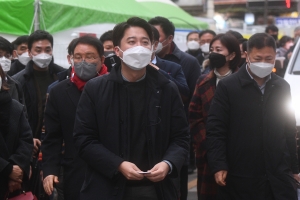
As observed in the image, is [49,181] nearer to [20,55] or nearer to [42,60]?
[42,60]

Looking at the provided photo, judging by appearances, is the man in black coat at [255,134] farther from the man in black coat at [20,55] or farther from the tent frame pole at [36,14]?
the tent frame pole at [36,14]

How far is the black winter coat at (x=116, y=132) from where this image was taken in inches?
162

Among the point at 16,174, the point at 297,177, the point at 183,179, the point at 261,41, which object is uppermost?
the point at 261,41

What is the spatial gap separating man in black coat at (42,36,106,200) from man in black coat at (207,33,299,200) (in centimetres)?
108

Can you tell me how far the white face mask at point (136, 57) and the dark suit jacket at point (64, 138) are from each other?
1.18 m

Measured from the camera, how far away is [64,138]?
207 inches

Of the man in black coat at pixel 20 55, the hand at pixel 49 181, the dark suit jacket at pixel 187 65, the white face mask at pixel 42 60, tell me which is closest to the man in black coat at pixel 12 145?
the hand at pixel 49 181

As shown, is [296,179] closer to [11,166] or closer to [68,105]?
[68,105]

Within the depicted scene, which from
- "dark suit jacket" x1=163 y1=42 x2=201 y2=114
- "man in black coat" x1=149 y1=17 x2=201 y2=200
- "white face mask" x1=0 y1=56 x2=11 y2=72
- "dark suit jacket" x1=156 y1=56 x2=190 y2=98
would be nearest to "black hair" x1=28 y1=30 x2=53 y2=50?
"white face mask" x1=0 y1=56 x2=11 y2=72

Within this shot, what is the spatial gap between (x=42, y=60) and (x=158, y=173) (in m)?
3.77

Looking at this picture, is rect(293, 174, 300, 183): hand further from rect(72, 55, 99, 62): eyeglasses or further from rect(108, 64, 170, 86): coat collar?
rect(72, 55, 99, 62): eyeglasses

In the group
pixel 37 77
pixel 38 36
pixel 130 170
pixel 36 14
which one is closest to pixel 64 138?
pixel 130 170

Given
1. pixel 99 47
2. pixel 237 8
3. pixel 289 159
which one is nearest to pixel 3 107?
pixel 99 47

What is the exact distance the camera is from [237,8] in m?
49.4
